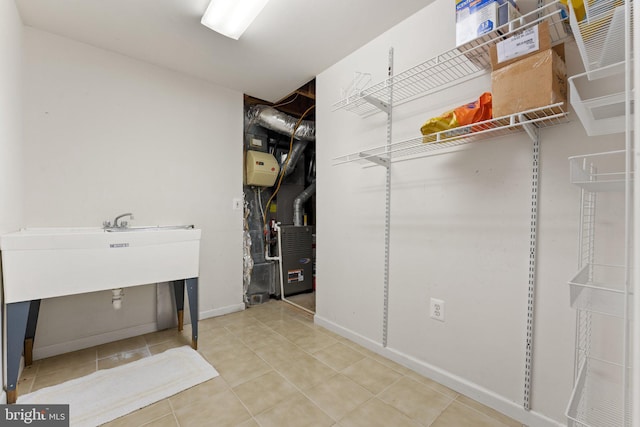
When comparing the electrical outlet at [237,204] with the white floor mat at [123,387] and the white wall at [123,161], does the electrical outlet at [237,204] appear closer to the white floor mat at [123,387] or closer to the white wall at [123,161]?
the white wall at [123,161]

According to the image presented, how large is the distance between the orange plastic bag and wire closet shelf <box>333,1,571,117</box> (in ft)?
0.72

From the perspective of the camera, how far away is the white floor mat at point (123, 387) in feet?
4.38

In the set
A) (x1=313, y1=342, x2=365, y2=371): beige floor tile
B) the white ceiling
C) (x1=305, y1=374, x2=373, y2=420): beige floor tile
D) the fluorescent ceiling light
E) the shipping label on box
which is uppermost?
the white ceiling

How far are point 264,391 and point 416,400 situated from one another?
0.79m

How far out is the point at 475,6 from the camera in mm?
1146

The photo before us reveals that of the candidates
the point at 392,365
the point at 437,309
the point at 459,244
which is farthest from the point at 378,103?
the point at 392,365

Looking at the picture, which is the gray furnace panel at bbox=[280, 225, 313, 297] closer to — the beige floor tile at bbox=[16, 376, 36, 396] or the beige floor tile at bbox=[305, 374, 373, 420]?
the beige floor tile at bbox=[305, 374, 373, 420]

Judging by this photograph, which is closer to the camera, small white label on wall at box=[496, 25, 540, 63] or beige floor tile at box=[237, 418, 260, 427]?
small white label on wall at box=[496, 25, 540, 63]

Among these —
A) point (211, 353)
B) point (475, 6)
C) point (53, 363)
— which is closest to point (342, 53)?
point (475, 6)

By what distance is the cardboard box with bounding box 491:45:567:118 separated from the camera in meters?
1.01

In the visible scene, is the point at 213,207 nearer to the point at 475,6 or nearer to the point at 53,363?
the point at 53,363

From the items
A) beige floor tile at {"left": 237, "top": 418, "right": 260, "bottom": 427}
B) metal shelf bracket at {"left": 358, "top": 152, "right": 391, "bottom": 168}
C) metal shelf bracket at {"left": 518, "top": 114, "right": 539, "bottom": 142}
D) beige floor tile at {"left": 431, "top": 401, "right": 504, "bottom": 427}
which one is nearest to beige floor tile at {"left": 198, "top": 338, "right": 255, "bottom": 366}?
beige floor tile at {"left": 237, "top": 418, "right": 260, "bottom": 427}

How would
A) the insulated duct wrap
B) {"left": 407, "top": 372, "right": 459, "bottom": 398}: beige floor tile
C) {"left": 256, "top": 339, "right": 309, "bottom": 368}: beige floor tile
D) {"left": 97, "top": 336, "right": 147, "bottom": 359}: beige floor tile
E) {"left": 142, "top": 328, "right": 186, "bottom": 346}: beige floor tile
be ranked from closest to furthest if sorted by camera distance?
{"left": 407, "top": 372, "right": 459, "bottom": 398}: beige floor tile, {"left": 256, "top": 339, "right": 309, "bottom": 368}: beige floor tile, {"left": 97, "top": 336, "right": 147, "bottom": 359}: beige floor tile, {"left": 142, "top": 328, "right": 186, "bottom": 346}: beige floor tile, the insulated duct wrap

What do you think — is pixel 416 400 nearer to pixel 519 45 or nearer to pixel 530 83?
pixel 530 83
